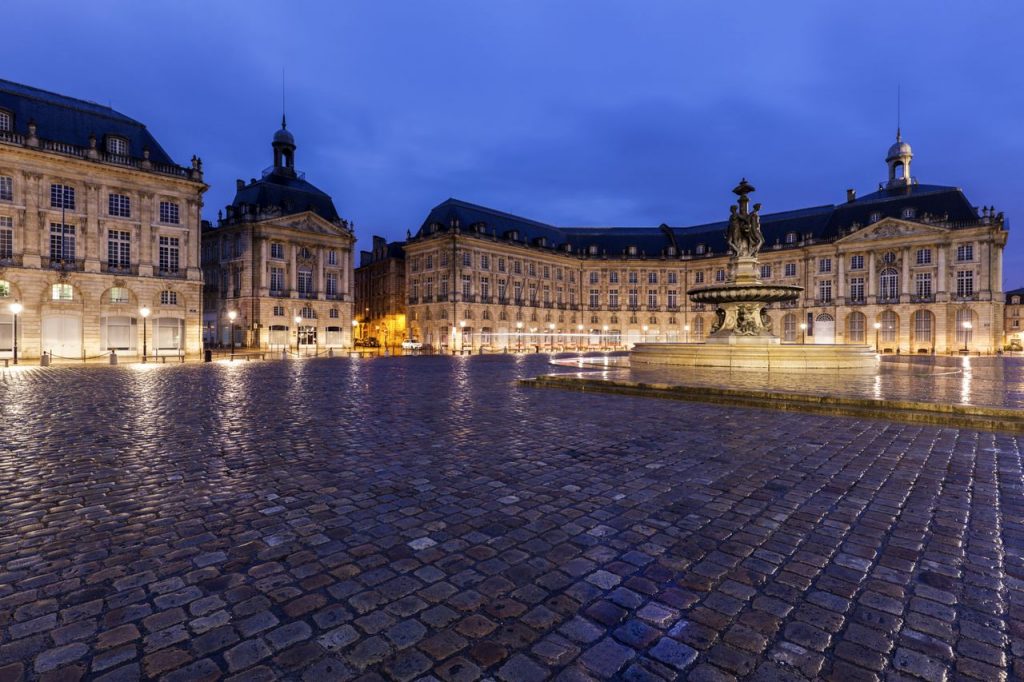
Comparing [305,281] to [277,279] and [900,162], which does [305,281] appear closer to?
[277,279]

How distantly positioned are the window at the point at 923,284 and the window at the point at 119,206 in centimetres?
7500

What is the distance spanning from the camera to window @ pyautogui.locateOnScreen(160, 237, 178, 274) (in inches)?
1516

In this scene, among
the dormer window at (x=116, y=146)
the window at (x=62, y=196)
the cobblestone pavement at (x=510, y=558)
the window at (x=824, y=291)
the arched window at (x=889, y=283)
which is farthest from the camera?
the window at (x=824, y=291)

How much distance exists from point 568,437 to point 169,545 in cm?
528

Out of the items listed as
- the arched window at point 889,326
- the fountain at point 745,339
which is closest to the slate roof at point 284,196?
the fountain at point 745,339

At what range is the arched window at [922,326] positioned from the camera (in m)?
59.6

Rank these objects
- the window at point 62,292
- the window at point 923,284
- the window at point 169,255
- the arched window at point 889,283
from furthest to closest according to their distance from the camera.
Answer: the arched window at point 889,283
the window at point 923,284
the window at point 169,255
the window at point 62,292

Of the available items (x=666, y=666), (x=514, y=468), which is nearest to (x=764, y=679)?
(x=666, y=666)

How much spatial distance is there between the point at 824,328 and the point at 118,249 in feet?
237

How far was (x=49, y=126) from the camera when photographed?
3547cm

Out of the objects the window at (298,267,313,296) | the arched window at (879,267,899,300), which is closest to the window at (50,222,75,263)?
the window at (298,267,313,296)

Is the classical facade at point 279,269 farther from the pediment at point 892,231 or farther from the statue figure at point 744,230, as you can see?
the pediment at point 892,231

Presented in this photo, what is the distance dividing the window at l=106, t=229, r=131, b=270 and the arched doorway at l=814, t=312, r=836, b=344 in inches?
2777

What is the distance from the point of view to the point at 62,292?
3462cm
